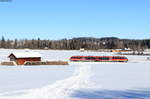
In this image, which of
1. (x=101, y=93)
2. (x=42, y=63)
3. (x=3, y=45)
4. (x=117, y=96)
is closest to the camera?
(x=117, y=96)

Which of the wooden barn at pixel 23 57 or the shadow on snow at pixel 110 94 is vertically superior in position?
the wooden barn at pixel 23 57

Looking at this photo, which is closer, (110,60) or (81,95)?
(81,95)

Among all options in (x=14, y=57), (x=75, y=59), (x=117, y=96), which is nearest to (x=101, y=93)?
(x=117, y=96)

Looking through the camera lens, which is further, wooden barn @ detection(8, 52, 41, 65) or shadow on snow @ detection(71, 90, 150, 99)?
wooden barn @ detection(8, 52, 41, 65)

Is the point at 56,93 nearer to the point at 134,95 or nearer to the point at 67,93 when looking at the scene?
the point at 67,93

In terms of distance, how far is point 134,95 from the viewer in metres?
14.7

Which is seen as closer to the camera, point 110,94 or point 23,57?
point 110,94

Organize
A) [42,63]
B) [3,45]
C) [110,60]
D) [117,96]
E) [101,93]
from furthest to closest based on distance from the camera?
[3,45], [110,60], [42,63], [101,93], [117,96]

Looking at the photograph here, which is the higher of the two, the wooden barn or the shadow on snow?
the wooden barn

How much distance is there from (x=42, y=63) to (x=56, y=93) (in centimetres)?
2653

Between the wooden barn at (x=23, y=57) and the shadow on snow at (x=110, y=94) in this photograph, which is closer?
the shadow on snow at (x=110, y=94)

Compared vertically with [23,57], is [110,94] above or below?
below

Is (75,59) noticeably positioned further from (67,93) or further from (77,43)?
(77,43)

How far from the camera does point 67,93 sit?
15.2 m
